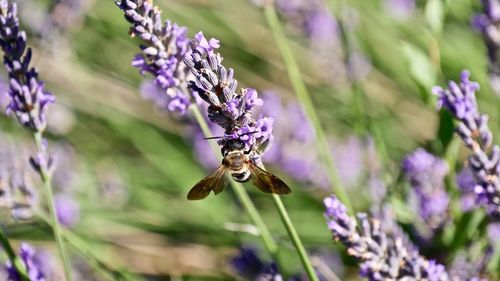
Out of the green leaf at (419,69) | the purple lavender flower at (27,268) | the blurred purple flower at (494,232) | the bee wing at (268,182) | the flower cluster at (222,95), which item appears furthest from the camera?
the green leaf at (419,69)

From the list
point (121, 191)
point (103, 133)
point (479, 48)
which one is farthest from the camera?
point (103, 133)

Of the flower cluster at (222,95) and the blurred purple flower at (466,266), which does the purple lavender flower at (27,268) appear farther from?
the blurred purple flower at (466,266)

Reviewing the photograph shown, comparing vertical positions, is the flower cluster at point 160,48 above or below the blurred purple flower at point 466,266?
above

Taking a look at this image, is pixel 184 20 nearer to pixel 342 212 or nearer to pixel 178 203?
pixel 178 203

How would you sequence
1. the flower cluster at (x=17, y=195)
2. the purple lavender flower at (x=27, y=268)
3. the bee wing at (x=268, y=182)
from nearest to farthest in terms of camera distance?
the bee wing at (x=268, y=182) → the purple lavender flower at (x=27, y=268) → the flower cluster at (x=17, y=195)

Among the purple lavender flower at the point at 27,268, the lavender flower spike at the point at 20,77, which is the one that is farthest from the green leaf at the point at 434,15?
the purple lavender flower at the point at 27,268

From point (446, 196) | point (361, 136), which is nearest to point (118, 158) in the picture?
point (361, 136)

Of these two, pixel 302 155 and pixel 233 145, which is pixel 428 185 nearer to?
pixel 233 145
